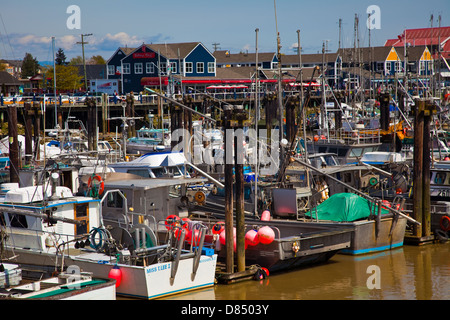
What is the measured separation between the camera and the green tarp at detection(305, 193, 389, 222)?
20922 mm

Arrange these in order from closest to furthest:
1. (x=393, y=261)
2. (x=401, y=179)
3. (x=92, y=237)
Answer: (x=92, y=237) < (x=393, y=261) < (x=401, y=179)

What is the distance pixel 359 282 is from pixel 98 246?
24.5 feet

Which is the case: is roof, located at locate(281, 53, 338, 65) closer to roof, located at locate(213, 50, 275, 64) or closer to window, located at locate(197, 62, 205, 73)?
roof, located at locate(213, 50, 275, 64)

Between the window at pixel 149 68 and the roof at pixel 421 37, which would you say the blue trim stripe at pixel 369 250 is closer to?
the window at pixel 149 68

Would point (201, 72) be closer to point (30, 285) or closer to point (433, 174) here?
point (433, 174)

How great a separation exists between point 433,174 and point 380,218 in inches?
192

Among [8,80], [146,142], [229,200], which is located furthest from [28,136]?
[8,80]

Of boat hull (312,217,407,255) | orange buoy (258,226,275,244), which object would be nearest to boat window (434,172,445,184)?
boat hull (312,217,407,255)

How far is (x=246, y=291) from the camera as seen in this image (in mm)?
17109

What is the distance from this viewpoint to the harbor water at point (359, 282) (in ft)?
55.5

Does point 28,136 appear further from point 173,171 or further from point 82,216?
point 82,216

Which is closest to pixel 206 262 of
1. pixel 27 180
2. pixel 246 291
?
pixel 246 291

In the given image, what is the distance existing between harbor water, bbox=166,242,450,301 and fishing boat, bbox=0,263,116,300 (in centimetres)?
240

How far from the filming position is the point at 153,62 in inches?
3063
